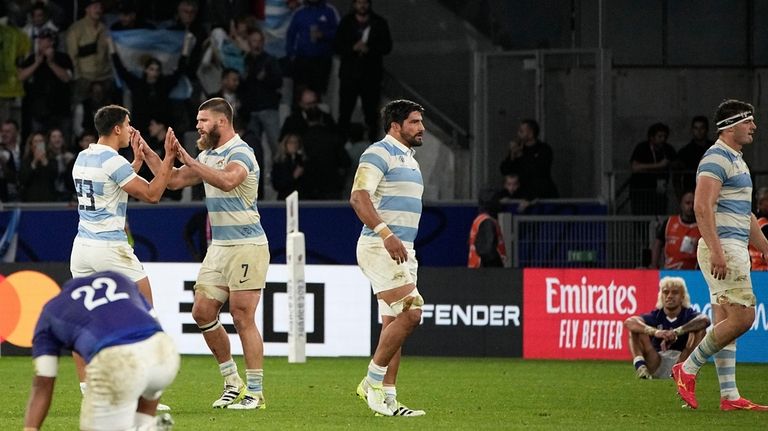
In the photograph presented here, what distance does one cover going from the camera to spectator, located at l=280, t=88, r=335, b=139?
21.9 m

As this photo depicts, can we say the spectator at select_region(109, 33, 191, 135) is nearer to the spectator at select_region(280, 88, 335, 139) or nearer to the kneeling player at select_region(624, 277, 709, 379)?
the spectator at select_region(280, 88, 335, 139)

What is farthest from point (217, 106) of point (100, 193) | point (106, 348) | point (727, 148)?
point (106, 348)

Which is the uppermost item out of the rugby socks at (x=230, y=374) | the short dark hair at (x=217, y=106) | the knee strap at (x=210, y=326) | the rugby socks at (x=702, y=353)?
the short dark hair at (x=217, y=106)

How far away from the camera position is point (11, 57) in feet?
74.4

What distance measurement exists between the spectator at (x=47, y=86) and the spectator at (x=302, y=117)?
135 inches

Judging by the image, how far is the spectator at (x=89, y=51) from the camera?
22.8m

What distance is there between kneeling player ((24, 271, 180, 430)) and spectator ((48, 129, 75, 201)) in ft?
49.0

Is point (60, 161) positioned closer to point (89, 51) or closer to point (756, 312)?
point (89, 51)

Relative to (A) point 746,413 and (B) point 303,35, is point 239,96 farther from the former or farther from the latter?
(A) point 746,413

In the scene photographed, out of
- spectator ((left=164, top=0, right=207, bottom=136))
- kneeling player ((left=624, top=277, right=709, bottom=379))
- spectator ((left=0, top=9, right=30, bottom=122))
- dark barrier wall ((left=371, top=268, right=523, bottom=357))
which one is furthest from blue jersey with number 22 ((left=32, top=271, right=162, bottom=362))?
spectator ((left=0, top=9, right=30, bottom=122))

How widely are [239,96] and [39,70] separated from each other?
311 centimetres

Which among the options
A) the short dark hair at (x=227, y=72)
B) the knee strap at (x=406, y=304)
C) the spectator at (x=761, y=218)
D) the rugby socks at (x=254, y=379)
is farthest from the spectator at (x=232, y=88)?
the knee strap at (x=406, y=304)

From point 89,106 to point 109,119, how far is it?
12.1m

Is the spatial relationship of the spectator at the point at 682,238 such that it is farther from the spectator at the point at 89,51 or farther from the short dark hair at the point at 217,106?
the spectator at the point at 89,51
